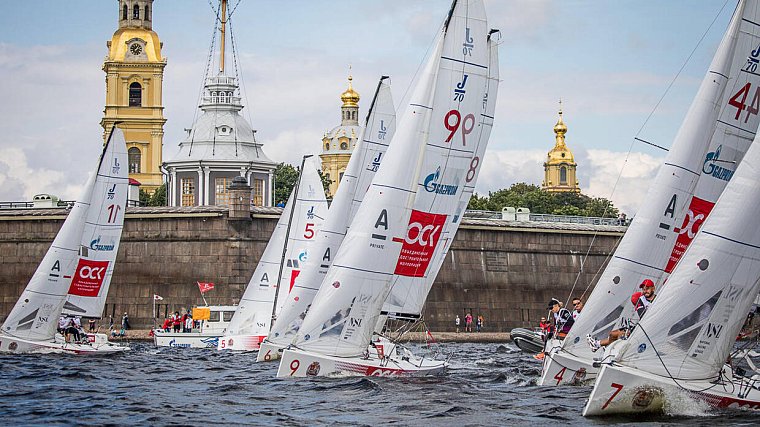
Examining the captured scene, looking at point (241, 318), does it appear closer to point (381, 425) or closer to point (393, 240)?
point (393, 240)

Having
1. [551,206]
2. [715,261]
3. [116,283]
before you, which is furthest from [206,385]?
[551,206]

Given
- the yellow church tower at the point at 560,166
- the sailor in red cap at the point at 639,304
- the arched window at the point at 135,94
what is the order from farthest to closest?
the yellow church tower at the point at 560,166
the arched window at the point at 135,94
the sailor in red cap at the point at 639,304

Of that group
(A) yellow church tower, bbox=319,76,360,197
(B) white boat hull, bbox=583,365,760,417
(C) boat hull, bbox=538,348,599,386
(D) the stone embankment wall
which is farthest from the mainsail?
(A) yellow church tower, bbox=319,76,360,197

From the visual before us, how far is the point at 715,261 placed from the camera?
66.1 feet

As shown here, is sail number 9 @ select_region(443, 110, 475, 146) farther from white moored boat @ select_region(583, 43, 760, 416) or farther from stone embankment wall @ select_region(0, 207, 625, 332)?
stone embankment wall @ select_region(0, 207, 625, 332)

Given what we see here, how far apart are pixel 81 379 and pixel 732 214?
14.5 meters

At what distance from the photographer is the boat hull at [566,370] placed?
24.9 metres

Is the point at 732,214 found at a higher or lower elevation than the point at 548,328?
higher

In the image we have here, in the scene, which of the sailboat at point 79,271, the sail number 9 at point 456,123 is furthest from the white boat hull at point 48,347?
the sail number 9 at point 456,123

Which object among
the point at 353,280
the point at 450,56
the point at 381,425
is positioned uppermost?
the point at 450,56

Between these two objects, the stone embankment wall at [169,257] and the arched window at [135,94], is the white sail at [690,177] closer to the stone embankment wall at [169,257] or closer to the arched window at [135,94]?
the stone embankment wall at [169,257]

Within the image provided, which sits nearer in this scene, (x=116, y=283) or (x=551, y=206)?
(x=116, y=283)

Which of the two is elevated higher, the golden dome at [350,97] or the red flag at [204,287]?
the golden dome at [350,97]

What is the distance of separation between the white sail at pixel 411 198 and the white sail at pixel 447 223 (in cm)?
18
